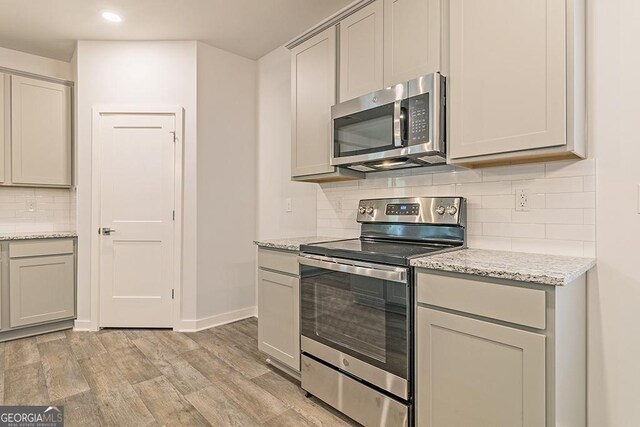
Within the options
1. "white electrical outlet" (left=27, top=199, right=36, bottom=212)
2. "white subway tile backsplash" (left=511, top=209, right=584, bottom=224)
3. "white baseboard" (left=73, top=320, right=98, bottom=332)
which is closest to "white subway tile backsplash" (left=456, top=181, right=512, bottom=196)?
"white subway tile backsplash" (left=511, top=209, right=584, bottom=224)

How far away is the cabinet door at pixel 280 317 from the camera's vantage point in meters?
2.24

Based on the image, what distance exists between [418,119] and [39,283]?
3.57 m

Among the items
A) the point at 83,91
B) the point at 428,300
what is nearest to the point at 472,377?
the point at 428,300

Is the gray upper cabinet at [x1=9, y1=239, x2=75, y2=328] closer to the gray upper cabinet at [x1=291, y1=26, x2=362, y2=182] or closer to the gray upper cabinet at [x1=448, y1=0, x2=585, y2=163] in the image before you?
the gray upper cabinet at [x1=291, y1=26, x2=362, y2=182]

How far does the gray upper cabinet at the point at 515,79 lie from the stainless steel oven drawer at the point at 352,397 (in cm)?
126

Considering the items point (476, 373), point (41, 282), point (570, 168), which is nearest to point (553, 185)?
point (570, 168)

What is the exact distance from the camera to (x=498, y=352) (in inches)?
51.3

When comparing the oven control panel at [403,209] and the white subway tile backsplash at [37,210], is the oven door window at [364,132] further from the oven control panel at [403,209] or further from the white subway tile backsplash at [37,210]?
the white subway tile backsplash at [37,210]

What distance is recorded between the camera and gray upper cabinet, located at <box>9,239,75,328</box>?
3055mm

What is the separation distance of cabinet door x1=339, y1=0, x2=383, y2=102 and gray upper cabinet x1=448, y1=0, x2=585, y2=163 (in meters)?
0.47

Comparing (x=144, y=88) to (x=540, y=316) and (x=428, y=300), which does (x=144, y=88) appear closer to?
(x=428, y=300)

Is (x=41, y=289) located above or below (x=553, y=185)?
below

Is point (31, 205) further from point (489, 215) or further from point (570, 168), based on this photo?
point (570, 168)

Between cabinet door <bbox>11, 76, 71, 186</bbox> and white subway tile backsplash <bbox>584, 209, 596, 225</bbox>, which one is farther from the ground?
cabinet door <bbox>11, 76, 71, 186</bbox>
